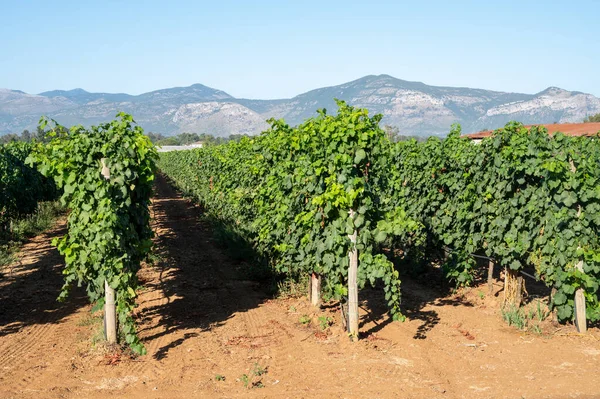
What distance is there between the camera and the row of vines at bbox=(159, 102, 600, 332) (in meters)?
8.08

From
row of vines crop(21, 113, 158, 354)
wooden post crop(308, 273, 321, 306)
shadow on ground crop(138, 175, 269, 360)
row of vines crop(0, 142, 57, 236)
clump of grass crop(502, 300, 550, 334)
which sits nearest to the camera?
row of vines crop(21, 113, 158, 354)

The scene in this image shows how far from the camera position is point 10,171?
18.6 meters

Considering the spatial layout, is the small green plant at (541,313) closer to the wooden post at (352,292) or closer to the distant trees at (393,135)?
the wooden post at (352,292)

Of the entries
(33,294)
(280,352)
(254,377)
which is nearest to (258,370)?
(254,377)

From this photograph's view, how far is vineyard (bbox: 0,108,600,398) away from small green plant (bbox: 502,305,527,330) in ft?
0.15

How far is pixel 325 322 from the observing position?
878 cm

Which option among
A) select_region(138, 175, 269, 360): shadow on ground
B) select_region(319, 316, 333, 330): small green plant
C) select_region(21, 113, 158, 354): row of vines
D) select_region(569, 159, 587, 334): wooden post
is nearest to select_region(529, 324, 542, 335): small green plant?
select_region(569, 159, 587, 334): wooden post

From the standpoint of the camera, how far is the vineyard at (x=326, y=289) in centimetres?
726

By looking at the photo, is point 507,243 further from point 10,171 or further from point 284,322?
point 10,171

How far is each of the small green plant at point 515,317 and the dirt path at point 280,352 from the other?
5.1 inches

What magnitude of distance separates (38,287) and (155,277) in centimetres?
237

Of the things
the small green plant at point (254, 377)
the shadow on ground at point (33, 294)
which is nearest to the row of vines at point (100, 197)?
the small green plant at point (254, 377)

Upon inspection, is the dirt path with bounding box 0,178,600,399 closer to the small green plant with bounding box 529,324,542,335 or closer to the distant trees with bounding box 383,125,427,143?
the small green plant with bounding box 529,324,542,335

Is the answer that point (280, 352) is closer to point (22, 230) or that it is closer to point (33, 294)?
point (33, 294)
